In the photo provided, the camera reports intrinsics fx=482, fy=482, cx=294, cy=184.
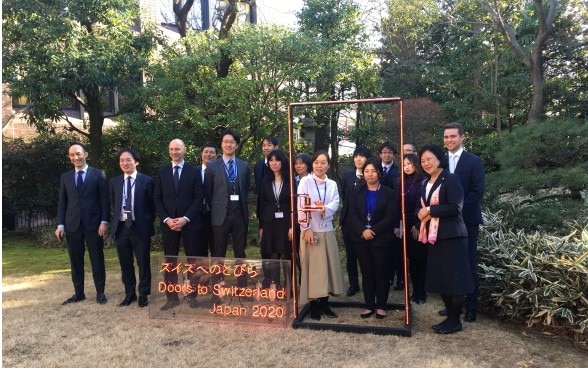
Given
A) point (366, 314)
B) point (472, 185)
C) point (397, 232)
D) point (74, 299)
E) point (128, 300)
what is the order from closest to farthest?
1. point (472, 185)
2. point (366, 314)
3. point (397, 232)
4. point (128, 300)
5. point (74, 299)

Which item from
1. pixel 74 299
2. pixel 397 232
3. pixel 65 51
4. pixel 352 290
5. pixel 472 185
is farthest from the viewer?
pixel 65 51

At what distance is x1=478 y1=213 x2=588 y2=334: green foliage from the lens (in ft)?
13.1

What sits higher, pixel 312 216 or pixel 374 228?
pixel 312 216

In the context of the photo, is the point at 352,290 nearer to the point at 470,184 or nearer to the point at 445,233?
the point at 445,233

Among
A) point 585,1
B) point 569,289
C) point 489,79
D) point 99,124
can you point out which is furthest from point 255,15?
point 569,289

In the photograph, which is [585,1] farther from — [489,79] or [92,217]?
[92,217]

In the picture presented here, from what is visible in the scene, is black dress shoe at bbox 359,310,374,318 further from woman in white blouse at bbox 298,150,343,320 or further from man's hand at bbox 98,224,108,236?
man's hand at bbox 98,224,108,236

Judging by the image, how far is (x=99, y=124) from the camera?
34.4 ft

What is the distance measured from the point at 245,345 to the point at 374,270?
4.46 feet

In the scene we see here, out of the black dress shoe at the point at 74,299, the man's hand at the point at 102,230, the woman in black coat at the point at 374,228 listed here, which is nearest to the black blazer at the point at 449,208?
the woman in black coat at the point at 374,228

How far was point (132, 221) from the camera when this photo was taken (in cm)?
509

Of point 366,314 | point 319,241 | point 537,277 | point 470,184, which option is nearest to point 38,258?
point 319,241

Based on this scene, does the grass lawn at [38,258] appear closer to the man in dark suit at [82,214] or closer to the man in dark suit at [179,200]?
the man in dark suit at [82,214]

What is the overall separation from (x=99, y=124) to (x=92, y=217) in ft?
19.3
